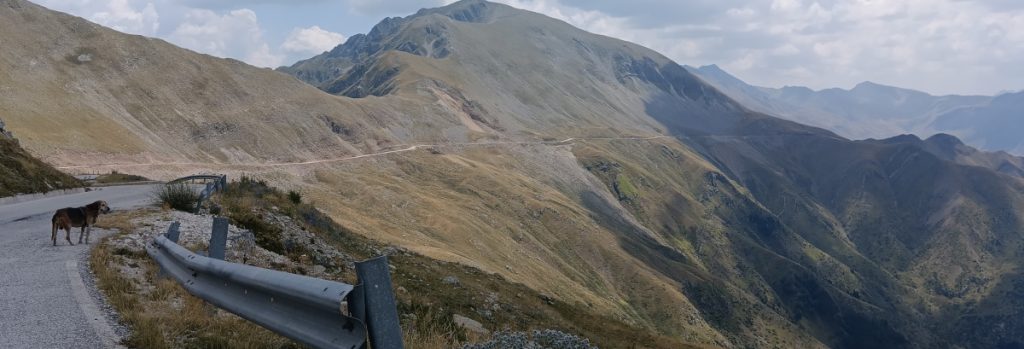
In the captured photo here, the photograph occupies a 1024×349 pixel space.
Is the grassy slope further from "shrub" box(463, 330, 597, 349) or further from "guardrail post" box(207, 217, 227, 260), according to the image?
"shrub" box(463, 330, 597, 349)

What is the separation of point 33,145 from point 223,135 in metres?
36.7

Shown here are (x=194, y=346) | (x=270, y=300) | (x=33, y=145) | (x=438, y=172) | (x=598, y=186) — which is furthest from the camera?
(x=598, y=186)

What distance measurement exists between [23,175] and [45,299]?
3042 cm

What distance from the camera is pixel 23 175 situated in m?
32.0

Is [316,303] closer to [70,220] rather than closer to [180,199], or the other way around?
[70,220]

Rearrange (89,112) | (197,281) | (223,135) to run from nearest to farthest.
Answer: (197,281)
(89,112)
(223,135)

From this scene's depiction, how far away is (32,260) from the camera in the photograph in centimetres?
1176

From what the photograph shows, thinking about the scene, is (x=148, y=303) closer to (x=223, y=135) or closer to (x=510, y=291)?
(x=510, y=291)

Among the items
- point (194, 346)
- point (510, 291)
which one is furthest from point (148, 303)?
point (510, 291)

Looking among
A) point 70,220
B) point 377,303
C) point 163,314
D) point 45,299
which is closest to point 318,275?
point 70,220

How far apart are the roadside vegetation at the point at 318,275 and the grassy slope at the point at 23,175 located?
11407 mm

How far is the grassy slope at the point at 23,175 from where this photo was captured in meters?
29.5

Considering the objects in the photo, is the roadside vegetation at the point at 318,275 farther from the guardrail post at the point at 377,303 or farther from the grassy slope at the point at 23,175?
the grassy slope at the point at 23,175

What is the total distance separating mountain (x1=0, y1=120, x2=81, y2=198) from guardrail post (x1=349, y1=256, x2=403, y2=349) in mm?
31260
